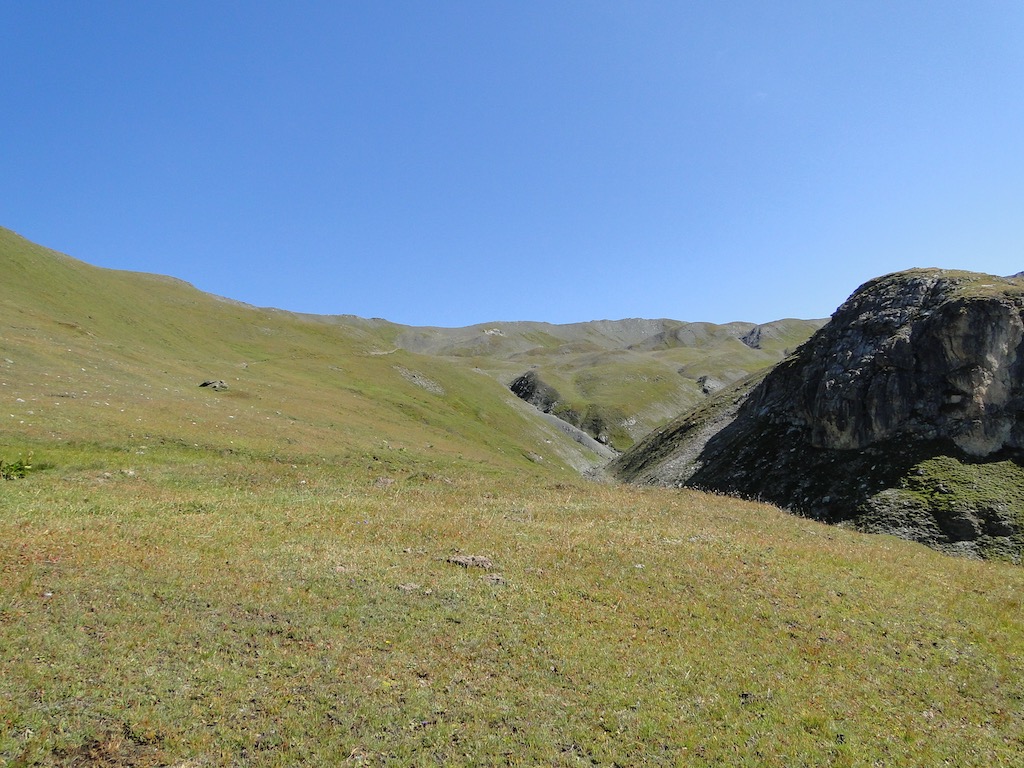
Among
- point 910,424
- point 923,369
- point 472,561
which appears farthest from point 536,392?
point 472,561

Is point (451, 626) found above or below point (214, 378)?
below

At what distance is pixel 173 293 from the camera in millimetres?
135750

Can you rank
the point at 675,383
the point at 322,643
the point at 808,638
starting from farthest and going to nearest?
the point at 675,383, the point at 808,638, the point at 322,643

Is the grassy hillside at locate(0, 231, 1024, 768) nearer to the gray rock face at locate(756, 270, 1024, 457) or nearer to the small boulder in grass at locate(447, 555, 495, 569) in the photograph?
the small boulder in grass at locate(447, 555, 495, 569)

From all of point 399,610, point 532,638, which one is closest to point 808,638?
point 532,638

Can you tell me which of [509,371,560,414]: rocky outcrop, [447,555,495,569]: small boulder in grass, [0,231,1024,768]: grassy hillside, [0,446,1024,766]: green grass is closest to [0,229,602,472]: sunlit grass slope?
[0,231,1024,768]: grassy hillside

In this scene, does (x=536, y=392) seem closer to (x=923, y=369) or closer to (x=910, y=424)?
(x=923, y=369)

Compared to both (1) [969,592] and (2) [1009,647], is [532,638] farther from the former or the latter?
(1) [969,592]

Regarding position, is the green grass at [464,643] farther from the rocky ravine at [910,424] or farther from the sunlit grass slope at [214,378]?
the sunlit grass slope at [214,378]

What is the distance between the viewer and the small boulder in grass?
68.9 feet

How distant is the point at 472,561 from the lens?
21328mm

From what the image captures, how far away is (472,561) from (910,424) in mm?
42202

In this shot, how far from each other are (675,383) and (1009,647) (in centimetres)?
16075

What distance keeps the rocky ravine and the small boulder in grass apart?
3228cm
